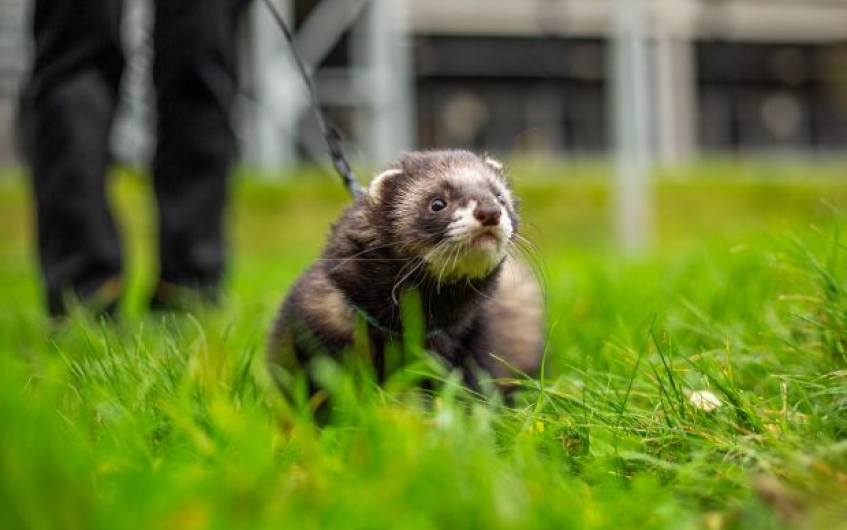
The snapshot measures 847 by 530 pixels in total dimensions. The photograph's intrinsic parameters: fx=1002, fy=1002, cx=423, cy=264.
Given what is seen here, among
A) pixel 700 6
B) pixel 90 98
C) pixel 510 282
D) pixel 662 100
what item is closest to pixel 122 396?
pixel 510 282

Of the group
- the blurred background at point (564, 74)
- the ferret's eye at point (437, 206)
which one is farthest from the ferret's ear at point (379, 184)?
the blurred background at point (564, 74)

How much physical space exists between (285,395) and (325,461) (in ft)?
2.33

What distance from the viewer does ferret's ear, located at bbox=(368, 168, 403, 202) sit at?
2027mm

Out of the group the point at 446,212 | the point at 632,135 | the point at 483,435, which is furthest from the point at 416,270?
the point at 632,135

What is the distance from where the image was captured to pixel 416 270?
1.93 m

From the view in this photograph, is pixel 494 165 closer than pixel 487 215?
No

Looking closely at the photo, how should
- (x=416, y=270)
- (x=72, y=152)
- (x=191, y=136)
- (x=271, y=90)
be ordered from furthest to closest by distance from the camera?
(x=271, y=90)
(x=191, y=136)
(x=72, y=152)
(x=416, y=270)

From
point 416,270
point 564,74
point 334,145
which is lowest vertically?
point 416,270

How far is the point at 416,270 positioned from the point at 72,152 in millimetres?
1511

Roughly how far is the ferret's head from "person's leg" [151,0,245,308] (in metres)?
1.31

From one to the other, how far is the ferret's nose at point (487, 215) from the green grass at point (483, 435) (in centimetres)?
30

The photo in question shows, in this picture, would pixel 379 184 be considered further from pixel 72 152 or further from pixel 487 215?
pixel 72 152

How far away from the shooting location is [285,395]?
194 cm

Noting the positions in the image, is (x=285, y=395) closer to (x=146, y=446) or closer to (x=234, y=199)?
(x=146, y=446)
